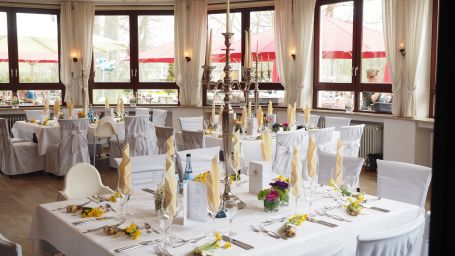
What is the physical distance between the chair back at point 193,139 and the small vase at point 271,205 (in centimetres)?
331

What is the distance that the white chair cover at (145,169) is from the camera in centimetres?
381

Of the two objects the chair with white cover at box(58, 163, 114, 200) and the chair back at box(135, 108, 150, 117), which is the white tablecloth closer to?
the chair back at box(135, 108, 150, 117)

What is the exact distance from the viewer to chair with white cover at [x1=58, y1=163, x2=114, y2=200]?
3.52 meters

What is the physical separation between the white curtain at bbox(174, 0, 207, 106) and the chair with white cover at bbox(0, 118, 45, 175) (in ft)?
12.6

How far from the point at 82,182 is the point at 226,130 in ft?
4.33

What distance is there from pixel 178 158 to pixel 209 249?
6.54 ft

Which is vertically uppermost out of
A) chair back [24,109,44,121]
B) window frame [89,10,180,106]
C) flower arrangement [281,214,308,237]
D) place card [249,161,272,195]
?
window frame [89,10,180,106]

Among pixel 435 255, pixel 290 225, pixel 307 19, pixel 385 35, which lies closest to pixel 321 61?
pixel 307 19

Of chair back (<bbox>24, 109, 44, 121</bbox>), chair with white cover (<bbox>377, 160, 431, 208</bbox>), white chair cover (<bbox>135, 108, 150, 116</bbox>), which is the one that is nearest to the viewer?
chair with white cover (<bbox>377, 160, 431, 208</bbox>)

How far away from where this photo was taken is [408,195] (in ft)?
11.6

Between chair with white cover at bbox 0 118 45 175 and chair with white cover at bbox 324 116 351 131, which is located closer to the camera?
chair with white cover at bbox 0 118 45 175

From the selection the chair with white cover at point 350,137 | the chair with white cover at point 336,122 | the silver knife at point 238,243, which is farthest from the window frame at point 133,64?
the silver knife at point 238,243

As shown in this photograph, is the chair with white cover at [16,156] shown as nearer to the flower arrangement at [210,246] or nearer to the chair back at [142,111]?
the chair back at [142,111]

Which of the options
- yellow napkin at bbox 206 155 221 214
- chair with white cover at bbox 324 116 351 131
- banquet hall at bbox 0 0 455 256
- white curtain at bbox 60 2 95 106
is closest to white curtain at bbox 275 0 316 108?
banquet hall at bbox 0 0 455 256
